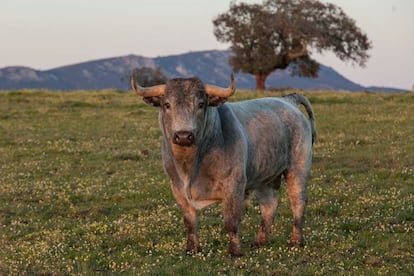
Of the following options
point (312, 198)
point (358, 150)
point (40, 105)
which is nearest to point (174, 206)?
point (312, 198)

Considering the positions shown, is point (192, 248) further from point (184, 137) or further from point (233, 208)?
point (184, 137)

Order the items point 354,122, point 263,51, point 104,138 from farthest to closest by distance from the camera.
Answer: point 263,51 < point 354,122 < point 104,138

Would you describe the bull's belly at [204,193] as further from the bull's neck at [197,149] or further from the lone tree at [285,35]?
the lone tree at [285,35]

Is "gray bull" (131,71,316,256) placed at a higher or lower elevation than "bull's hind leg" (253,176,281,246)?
higher

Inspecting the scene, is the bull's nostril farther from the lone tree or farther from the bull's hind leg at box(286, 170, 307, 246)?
the lone tree

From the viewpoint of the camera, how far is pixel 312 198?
15.5 meters

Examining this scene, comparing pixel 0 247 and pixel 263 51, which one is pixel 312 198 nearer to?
pixel 0 247

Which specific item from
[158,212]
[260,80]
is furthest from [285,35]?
[158,212]

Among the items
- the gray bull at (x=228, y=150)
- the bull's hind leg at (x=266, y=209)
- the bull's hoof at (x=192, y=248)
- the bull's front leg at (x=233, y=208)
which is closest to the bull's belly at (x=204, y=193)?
the gray bull at (x=228, y=150)

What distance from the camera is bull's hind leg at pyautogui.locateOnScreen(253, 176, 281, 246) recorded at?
11.5m

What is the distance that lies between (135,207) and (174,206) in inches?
42.8

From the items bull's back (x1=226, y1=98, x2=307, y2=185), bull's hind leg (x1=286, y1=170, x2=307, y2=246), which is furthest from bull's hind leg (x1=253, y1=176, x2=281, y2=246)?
Result: bull's back (x1=226, y1=98, x2=307, y2=185)

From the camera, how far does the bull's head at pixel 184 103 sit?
9.01 meters

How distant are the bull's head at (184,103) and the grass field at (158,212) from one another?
89.7 inches
